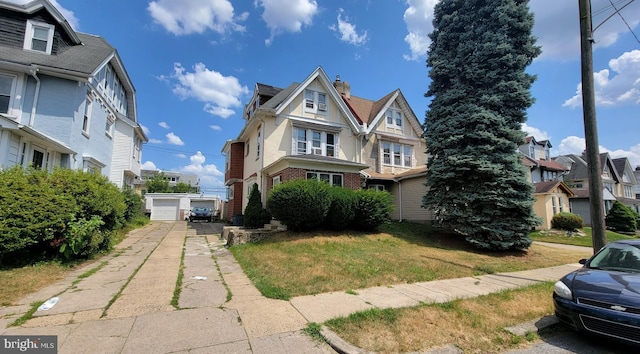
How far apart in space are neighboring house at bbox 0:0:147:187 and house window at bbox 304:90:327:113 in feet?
34.1

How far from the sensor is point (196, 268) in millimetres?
7828

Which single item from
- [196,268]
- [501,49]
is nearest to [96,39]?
[196,268]

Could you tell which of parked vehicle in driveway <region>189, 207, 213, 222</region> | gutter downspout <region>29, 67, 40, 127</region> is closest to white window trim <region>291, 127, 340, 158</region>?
gutter downspout <region>29, 67, 40, 127</region>

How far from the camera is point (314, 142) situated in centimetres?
1741

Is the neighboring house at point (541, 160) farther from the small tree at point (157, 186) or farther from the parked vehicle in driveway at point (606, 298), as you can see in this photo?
the small tree at point (157, 186)

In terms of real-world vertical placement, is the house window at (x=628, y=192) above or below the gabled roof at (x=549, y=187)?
above

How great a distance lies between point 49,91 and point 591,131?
19.0 m

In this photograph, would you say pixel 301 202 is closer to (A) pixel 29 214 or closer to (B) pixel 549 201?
(A) pixel 29 214

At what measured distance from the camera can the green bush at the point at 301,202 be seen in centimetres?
1146

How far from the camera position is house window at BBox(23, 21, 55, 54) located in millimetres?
12617

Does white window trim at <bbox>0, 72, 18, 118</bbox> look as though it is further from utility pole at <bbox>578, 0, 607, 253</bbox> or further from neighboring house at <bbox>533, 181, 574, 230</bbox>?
neighboring house at <bbox>533, 181, 574, 230</bbox>

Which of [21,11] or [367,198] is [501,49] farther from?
[21,11]

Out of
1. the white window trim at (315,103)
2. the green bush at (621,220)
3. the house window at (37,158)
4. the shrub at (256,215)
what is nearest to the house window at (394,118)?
the white window trim at (315,103)

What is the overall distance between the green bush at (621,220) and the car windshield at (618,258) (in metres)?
26.2
